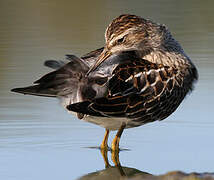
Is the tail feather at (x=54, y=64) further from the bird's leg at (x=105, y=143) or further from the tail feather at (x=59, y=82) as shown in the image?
the bird's leg at (x=105, y=143)

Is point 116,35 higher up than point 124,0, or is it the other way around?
point 116,35

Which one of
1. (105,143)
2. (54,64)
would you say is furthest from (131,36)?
(105,143)

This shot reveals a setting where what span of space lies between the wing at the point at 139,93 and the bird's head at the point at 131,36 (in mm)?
194

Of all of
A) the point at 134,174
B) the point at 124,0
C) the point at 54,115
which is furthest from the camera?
the point at 124,0

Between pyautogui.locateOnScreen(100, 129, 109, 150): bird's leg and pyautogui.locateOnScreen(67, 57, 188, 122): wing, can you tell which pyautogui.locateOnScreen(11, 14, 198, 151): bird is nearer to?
pyautogui.locateOnScreen(67, 57, 188, 122): wing

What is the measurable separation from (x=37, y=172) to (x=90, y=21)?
9.49 m

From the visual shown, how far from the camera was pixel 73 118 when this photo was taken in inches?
442

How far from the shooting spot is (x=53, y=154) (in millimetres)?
9672

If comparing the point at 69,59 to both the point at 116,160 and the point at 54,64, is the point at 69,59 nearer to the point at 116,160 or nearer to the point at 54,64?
the point at 54,64

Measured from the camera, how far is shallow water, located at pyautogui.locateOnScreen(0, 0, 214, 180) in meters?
9.22

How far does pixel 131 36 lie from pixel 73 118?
2.09m

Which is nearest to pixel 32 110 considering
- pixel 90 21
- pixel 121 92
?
pixel 121 92

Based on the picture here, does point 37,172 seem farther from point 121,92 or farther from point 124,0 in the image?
point 124,0

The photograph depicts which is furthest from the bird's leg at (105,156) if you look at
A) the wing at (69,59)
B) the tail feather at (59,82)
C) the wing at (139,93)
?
the wing at (69,59)
